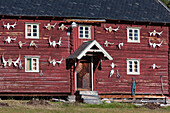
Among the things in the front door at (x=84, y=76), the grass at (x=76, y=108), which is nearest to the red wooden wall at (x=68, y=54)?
the front door at (x=84, y=76)

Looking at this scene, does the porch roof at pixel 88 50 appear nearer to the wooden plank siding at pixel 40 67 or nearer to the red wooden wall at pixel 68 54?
the red wooden wall at pixel 68 54

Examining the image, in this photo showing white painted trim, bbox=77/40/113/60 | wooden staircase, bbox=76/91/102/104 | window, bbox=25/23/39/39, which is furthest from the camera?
window, bbox=25/23/39/39

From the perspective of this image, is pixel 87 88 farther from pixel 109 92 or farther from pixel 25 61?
pixel 25 61

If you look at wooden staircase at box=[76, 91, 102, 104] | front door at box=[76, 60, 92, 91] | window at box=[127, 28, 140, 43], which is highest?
window at box=[127, 28, 140, 43]

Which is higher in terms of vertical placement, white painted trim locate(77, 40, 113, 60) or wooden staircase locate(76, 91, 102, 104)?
white painted trim locate(77, 40, 113, 60)

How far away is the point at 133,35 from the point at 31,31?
8117mm

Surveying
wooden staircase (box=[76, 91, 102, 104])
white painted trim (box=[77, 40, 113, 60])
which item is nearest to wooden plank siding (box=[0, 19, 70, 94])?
wooden staircase (box=[76, 91, 102, 104])

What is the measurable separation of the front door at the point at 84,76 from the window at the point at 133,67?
10.5 feet

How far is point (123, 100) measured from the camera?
30516 mm

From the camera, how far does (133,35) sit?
108 ft

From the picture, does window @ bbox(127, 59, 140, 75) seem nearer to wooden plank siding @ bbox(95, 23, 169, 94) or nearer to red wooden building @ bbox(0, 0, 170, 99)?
red wooden building @ bbox(0, 0, 170, 99)

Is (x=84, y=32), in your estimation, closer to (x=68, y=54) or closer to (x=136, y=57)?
(x=68, y=54)

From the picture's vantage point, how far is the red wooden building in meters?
30.3

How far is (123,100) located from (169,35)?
717 cm
